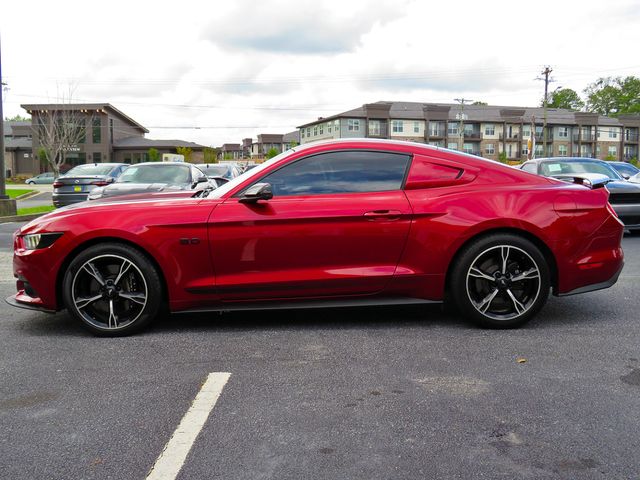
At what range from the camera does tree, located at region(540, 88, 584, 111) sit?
11781 cm

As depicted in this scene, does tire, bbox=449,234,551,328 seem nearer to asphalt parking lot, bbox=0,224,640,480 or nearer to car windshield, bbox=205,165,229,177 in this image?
asphalt parking lot, bbox=0,224,640,480

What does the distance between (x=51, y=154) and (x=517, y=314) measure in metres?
54.2

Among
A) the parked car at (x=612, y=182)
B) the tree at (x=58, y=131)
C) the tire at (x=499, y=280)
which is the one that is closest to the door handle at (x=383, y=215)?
the tire at (x=499, y=280)

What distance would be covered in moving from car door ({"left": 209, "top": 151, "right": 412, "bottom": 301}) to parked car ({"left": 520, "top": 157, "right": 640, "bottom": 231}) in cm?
584

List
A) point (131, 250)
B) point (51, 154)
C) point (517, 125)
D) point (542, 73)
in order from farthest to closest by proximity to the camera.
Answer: point (517, 125) → point (542, 73) → point (51, 154) → point (131, 250)

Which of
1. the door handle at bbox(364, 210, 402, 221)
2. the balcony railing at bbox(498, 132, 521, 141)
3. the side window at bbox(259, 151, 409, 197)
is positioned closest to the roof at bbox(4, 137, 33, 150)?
the balcony railing at bbox(498, 132, 521, 141)

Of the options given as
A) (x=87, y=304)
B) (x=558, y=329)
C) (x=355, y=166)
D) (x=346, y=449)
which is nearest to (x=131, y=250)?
(x=87, y=304)

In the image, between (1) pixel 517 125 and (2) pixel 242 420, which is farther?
(1) pixel 517 125

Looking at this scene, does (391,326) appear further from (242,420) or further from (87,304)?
(87,304)

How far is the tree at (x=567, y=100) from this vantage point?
387ft

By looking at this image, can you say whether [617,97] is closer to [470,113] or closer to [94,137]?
[470,113]

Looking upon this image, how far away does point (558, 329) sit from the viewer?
459 cm

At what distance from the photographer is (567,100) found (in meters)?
119

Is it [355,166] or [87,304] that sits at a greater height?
[355,166]
